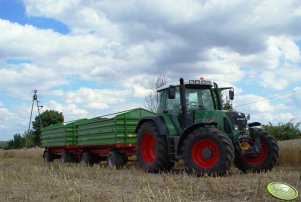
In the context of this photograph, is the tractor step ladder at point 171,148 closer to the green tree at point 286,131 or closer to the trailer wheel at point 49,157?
the trailer wheel at point 49,157

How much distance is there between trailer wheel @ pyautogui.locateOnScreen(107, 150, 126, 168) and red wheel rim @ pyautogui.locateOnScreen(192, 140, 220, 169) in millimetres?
4460

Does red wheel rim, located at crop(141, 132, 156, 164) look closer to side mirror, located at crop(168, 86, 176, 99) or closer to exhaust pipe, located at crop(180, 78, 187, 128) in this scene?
exhaust pipe, located at crop(180, 78, 187, 128)

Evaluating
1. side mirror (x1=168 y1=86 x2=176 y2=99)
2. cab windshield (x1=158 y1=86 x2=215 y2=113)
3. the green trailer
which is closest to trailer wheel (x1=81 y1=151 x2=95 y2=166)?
the green trailer

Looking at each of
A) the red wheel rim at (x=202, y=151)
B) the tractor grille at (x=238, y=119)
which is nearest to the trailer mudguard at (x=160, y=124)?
the red wheel rim at (x=202, y=151)

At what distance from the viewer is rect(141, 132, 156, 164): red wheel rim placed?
11.9 meters

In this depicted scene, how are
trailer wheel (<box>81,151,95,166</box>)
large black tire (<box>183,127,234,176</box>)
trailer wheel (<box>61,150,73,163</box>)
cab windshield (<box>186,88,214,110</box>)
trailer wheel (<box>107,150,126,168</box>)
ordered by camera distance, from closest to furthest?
1. large black tire (<box>183,127,234,176</box>)
2. cab windshield (<box>186,88,214,110</box>)
3. trailer wheel (<box>107,150,126,168</box>)
4. trailer wheel (<box>81,151,95,166</box>)
5. trailer wheel (<box>61,150,73,163</box>)

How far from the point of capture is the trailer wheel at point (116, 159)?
45.9 feet

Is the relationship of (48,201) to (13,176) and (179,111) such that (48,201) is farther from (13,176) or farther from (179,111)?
(179,111)

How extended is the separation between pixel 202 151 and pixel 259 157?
2.06 metres

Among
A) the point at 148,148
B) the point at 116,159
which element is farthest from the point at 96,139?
the point at 148,148

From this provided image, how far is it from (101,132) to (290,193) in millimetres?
9718

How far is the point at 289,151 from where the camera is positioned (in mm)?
14039

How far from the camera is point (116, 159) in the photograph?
14102 mm

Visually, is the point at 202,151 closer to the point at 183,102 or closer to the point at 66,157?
the point at 183,102
